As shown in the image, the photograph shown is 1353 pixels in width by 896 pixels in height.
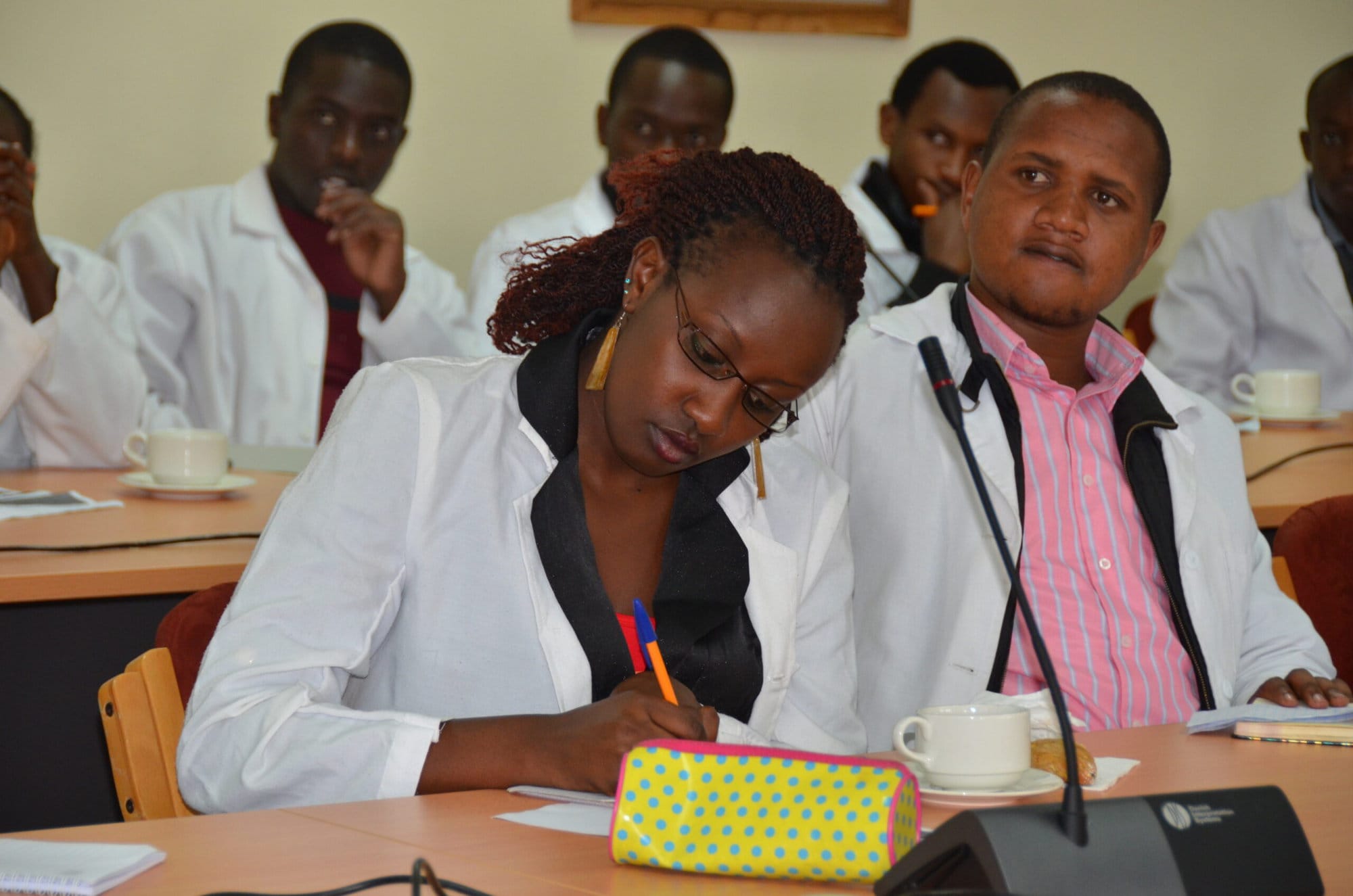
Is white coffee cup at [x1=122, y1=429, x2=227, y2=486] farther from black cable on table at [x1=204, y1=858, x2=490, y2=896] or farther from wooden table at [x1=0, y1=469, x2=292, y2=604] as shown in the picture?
black cable on table at [x1=204, y1=858, x2=490, y2=896]

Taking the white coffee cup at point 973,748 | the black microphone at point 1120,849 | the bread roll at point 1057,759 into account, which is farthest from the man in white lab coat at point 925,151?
the black microphone at point 1120,849

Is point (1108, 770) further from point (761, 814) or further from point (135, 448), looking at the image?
point (135, 448)

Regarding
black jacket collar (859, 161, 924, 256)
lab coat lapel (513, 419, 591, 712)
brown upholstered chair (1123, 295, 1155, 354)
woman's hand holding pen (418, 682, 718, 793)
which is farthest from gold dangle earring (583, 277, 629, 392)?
brown upholstered chair (1123, 295, 1155, 354)

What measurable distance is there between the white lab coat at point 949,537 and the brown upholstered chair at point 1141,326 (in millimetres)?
2260

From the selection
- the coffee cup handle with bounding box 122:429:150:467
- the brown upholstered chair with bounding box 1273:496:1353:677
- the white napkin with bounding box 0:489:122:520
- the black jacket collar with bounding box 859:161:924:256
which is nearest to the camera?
the brown upholstered chair with bounding box 1273:496:1353:677

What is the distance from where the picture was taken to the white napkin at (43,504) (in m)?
2.22

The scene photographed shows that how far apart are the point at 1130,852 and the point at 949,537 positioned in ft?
3.40

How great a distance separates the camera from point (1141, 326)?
434 cm

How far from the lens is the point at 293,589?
1.35m

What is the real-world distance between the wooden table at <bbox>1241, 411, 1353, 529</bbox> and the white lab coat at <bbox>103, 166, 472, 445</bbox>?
6.13 feet

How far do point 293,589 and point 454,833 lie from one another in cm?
36

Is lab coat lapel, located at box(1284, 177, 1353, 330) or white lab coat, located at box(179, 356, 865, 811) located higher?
lab coat lapel, located at box(1284, 177, 1353, 330)

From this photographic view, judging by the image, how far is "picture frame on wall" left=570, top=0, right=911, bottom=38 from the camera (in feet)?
14.1

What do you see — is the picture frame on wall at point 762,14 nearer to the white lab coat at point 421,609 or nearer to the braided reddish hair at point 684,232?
the braided reddish hair at point 684,232
